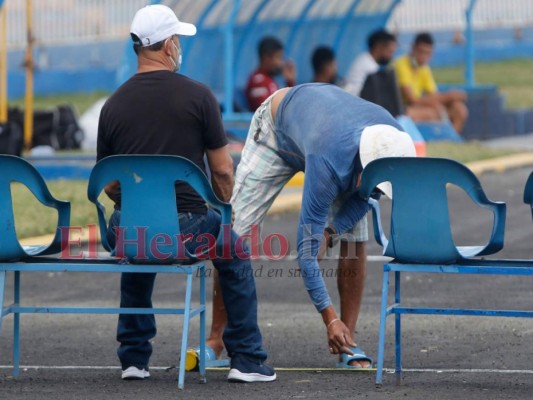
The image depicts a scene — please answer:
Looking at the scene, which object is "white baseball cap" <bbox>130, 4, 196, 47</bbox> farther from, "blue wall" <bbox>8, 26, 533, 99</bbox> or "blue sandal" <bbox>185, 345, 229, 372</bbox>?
"blue wall" <bbox>8, 26, 533, 99</bbox>

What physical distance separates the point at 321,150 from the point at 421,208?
54 cm

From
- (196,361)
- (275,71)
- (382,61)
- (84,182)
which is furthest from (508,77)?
(196,361)

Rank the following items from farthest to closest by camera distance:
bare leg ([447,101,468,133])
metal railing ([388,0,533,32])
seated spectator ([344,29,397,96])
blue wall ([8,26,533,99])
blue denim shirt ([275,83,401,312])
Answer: metal railing ([388,0,533,32]) < blue wall ([8,26,533,99]) < bare leg ([447,101,468,133]) < seated spectator ([344,29,397,96]) < blue denim shirt ([275,83,401,312])

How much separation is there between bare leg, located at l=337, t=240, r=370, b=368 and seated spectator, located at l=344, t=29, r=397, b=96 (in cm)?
1016

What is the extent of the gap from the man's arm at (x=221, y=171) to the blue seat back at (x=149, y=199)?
0.25m

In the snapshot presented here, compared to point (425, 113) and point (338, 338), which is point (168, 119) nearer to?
point (338, 338)

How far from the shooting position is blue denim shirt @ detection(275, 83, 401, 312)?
6.28m

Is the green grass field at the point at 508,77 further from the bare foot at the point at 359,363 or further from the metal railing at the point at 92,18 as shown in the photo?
the bare foot at the point at 359,363

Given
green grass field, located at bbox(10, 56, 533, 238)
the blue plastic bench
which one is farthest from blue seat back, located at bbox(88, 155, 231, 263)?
green grass field, located at bbox(10, 56, 533, 238)

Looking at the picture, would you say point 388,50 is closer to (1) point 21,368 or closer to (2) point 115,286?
(2) point 115,286

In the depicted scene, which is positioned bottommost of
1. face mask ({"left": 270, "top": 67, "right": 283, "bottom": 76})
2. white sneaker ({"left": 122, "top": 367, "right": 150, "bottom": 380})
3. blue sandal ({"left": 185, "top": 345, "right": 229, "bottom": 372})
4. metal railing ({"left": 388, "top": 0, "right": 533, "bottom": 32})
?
white sneaker ({"left": 122, "top": 367, "right": 150, "bottom": 380})

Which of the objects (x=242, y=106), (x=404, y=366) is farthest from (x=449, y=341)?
(x=242, y=106)

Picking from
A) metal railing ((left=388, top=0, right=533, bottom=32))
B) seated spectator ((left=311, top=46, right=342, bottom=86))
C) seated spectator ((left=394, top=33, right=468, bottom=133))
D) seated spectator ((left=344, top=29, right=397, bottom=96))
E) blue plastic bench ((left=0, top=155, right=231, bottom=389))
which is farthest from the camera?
metal railing ((left=388, top=0, right=533, bottom=32))

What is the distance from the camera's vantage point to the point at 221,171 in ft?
21.3
